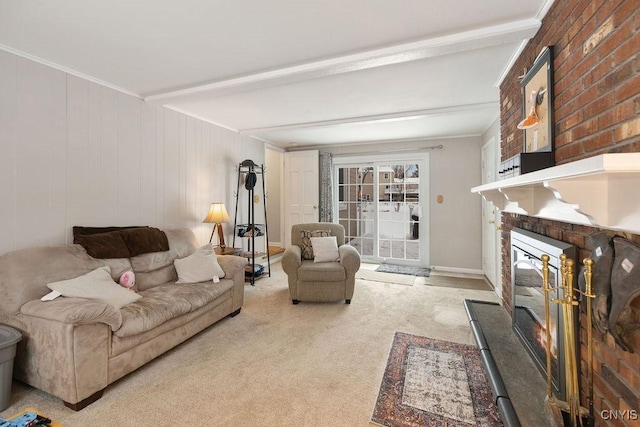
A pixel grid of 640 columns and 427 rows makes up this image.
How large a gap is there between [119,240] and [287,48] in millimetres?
2229

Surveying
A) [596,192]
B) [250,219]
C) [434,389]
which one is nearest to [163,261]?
[250,219]

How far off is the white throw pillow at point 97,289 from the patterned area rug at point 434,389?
77.0 inches

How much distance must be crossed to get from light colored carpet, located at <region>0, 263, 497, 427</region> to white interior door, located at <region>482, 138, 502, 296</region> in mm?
964

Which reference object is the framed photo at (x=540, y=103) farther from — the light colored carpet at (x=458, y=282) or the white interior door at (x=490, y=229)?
the light colored carpet at (x=458, y=282)

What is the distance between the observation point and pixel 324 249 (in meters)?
3.66

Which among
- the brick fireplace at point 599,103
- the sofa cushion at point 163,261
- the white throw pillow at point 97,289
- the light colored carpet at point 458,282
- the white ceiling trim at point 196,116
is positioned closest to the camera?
the brick fireplace at point 599,103

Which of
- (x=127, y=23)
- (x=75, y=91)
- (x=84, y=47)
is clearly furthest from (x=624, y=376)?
(x=75, y=91)

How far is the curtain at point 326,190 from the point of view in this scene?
5.57m

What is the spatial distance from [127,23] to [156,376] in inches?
94.2

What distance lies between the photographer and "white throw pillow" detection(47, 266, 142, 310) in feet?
6.48

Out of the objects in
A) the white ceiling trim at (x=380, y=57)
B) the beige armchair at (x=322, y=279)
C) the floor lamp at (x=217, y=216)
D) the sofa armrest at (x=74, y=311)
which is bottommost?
the beige armchair at (x=322, y=279)

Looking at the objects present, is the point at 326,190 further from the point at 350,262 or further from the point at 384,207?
the point at 350,262

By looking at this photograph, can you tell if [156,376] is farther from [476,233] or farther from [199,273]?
[476,233]

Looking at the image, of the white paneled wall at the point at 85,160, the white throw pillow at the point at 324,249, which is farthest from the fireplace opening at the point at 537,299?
the white paneled wall at the point at 85,160
